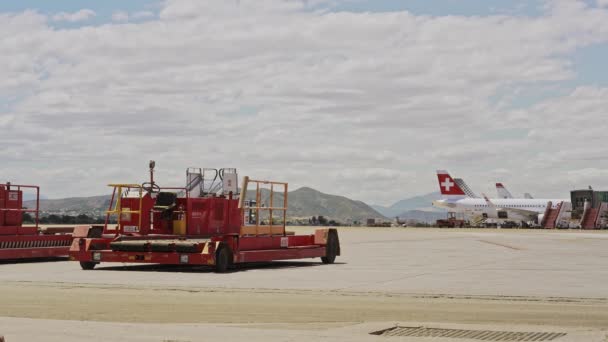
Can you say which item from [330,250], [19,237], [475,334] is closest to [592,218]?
[330,250]

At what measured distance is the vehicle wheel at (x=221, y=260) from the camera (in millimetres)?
21672

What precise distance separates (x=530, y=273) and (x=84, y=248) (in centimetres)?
1120

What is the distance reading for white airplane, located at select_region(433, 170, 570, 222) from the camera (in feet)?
404

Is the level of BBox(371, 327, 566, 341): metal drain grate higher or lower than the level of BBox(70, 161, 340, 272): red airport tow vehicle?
lower

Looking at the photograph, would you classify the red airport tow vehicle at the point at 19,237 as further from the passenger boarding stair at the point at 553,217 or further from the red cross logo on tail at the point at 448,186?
the red cross logo on tail at the point at 448,186

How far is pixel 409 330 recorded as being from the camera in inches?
431

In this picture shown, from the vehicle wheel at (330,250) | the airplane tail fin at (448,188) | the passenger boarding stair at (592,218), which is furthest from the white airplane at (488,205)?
the vehicle wheel at (330,250)

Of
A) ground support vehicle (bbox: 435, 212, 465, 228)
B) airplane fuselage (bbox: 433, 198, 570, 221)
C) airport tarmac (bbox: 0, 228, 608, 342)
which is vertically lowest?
airport tarmac (bbox: 0, 228, 608, 342)

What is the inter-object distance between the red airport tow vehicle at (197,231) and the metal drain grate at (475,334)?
11174 mm

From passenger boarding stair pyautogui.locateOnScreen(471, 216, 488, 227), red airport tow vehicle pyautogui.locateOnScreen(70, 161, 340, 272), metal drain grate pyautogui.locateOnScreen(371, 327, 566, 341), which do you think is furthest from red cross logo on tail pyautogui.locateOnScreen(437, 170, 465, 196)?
metal drain grate pyautogui.locateOnScreen(371, 327, 566, 341)

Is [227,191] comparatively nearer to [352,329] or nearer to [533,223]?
[352,329]

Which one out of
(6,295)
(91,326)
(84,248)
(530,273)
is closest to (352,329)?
(91,326)

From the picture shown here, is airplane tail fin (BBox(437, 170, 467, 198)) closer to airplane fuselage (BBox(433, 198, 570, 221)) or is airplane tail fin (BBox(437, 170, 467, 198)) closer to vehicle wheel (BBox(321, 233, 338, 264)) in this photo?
airplane fuselage (BBox(433, 198, 570, 221))

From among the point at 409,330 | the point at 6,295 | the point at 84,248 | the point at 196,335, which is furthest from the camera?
the point at 84,248
